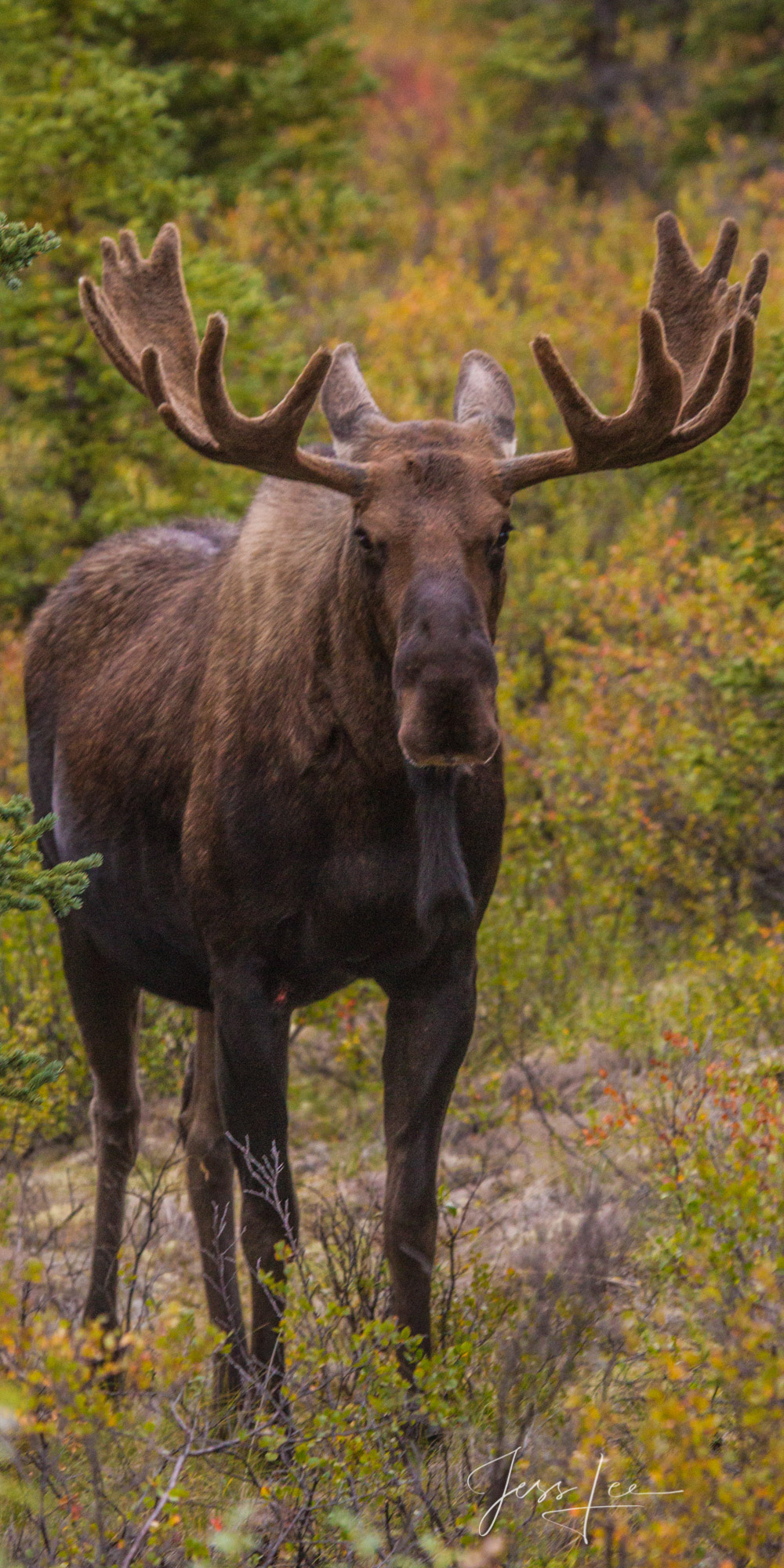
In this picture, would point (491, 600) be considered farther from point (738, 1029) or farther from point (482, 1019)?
point (482, 1019)

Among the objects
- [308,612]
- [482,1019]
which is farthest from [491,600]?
[482,1019]

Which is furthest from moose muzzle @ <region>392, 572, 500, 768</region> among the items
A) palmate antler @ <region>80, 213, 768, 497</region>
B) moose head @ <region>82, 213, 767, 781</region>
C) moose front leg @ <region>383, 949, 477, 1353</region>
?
moose front leg @ <region>383, 949, 477, 1353</region>

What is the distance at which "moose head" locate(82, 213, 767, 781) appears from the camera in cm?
363

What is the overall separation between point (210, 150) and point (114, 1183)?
10.7 metres

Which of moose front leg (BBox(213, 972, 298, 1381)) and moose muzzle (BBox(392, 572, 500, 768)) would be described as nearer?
moose muzzle (BBox(392, 572, 500, 768))

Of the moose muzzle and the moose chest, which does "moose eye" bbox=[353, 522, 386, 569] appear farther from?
the moose chest

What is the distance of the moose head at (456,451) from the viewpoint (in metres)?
3.63

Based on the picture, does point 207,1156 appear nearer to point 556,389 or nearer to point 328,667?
point 328,667

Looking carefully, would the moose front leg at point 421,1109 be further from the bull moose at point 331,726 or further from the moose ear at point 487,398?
the moose ear at point 487,398

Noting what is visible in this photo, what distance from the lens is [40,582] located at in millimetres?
9461
